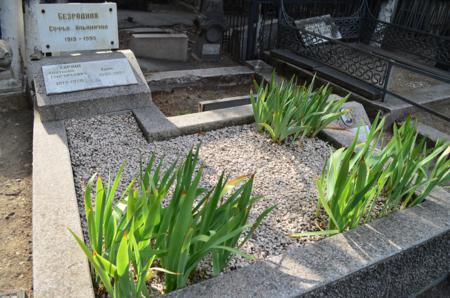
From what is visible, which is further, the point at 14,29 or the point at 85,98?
the point at 14,29

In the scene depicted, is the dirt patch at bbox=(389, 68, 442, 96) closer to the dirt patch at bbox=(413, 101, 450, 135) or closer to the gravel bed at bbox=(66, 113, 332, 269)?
the dirt patch at bbox=(413, 101, 450, 135)

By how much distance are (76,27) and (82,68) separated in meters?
0.42

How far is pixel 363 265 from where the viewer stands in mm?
1961

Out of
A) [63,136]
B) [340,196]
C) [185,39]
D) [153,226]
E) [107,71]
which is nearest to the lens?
[153,226]

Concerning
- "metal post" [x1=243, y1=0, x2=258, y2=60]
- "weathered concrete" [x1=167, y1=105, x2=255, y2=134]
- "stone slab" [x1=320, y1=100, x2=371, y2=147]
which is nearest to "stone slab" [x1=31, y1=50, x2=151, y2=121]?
"weathered concrete" [x1=167, y1=105, x2=255, y2=134]

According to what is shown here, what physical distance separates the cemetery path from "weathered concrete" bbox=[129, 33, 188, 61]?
2319 mm

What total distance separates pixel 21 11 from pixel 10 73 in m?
0.59

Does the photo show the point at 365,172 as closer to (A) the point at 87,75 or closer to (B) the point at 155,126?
(B) the point at 155,126

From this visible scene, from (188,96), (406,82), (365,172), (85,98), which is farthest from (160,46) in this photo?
(365,172)

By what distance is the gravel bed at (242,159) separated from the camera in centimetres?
243

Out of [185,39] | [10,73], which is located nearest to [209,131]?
[10,73]

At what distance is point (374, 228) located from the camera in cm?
224

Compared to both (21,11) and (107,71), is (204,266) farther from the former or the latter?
(21,11)

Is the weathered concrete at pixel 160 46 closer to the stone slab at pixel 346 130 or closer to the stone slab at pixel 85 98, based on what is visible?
the stone slab at pixel 85 98
